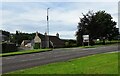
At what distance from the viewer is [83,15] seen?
94938 mm

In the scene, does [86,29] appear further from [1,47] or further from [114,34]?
[1,47]

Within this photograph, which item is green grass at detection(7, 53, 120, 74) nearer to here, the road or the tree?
the road

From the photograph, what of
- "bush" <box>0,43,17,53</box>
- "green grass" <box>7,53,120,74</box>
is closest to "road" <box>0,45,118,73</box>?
"green grass" <box>7,53,120,74</box>

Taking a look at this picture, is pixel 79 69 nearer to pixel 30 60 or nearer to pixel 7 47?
pixel 30 60

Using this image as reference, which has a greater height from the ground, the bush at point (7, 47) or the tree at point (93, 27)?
the tree at point (93, 27)

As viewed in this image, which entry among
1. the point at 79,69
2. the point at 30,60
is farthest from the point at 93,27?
the point at 79,69

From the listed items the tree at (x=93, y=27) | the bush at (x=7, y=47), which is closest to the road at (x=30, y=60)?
the bush at (x=7, y=47)

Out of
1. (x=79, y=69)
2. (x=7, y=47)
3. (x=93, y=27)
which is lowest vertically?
(x=79, y=69)

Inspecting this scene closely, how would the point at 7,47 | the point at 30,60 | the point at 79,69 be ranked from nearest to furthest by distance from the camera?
the point at 79,69 → the point at 30,60 → the point at 7,47

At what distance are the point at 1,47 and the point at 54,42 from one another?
3875 centimetres

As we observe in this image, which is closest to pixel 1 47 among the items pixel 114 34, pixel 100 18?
pixel 100 18

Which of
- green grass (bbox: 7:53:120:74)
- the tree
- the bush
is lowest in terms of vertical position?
green grass (bbox: 7:53:120:74)

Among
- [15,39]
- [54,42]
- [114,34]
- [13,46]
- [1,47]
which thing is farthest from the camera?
[15,39]

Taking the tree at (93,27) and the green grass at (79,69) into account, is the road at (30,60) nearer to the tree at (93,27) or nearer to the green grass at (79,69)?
the green grass at (79,69)
